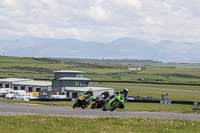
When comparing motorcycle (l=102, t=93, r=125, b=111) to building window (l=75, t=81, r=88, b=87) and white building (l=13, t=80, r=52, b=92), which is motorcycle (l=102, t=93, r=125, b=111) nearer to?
building window (l=75, t=81, r=88, b=87)

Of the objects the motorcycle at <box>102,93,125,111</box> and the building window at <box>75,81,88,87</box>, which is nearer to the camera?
the motorcycle at <box>102,93,125,111</box>

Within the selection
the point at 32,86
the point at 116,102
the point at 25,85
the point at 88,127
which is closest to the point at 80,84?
the point at 32,86

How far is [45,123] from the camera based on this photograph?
21.7 metres

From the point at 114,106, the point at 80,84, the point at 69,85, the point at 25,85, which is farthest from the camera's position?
the point at 25,85

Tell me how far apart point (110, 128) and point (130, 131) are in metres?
1.37

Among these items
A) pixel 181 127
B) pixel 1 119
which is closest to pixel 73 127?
pixel 1 119

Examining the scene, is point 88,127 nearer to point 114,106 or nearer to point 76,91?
point 114,106

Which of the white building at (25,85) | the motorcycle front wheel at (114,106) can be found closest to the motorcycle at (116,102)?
the motorcycle front wheel at (114,106)

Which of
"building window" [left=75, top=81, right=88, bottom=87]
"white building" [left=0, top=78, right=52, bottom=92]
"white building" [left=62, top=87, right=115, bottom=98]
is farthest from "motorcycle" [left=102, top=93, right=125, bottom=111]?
"white building" [left=0, top=78, right=52, bottom=92]

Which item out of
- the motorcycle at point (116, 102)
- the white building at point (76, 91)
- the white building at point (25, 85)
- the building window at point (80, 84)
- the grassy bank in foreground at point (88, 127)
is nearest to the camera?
the grassy bank in foreground at point (88, 127)

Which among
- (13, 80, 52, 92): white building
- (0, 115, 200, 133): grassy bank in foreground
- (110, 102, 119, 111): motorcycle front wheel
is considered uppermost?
(13, 80, 52, 92): white building

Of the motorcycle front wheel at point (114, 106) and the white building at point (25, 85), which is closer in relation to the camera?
the motorcycle front wheel at point (114, 106)

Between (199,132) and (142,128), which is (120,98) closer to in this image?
(142,128)

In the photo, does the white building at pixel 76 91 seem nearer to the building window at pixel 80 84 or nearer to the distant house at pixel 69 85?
the distant house at pixel 69 85
